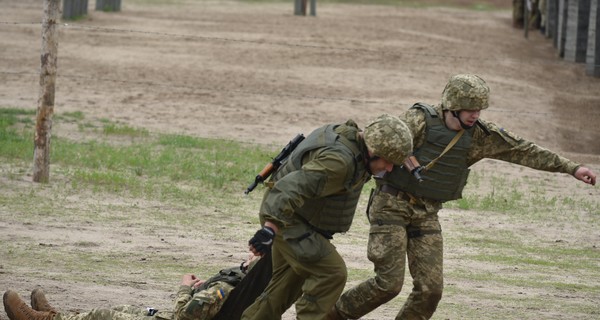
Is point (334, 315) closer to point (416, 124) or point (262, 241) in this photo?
point (416, 124)

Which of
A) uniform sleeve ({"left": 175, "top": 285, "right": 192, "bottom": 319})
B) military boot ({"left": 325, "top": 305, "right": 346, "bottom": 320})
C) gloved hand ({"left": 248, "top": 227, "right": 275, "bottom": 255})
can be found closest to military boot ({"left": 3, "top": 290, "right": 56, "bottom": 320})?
uniform sleeve ({"left": 175, "top": 285, "right": 192, "bottom": 319})

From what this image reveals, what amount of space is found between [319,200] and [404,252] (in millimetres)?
927

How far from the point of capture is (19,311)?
810cm

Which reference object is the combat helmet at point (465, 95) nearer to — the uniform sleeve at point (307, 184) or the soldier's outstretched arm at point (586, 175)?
the soldier's outstretched arm at point (586, 175)

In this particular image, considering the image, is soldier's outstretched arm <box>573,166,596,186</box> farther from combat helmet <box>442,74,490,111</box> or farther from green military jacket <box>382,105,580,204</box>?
combat helmet <box>442,74,490,111</box>

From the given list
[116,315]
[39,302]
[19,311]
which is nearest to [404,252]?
[116,315]

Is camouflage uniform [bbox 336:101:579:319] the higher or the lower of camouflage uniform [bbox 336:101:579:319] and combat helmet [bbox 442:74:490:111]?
the lower

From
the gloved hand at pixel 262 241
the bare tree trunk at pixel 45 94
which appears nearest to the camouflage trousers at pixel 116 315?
the gloved hand at pixel 262 241

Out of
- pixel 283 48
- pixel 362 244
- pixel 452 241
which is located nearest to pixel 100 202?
pixel 362 244

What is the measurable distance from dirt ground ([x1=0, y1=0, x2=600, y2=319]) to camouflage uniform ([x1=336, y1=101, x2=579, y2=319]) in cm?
315

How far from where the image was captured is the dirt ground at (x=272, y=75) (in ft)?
63.0

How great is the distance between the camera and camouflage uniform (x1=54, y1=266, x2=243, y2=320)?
25.4ft

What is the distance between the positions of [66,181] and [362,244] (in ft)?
12.1

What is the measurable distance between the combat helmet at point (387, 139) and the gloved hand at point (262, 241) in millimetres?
853
